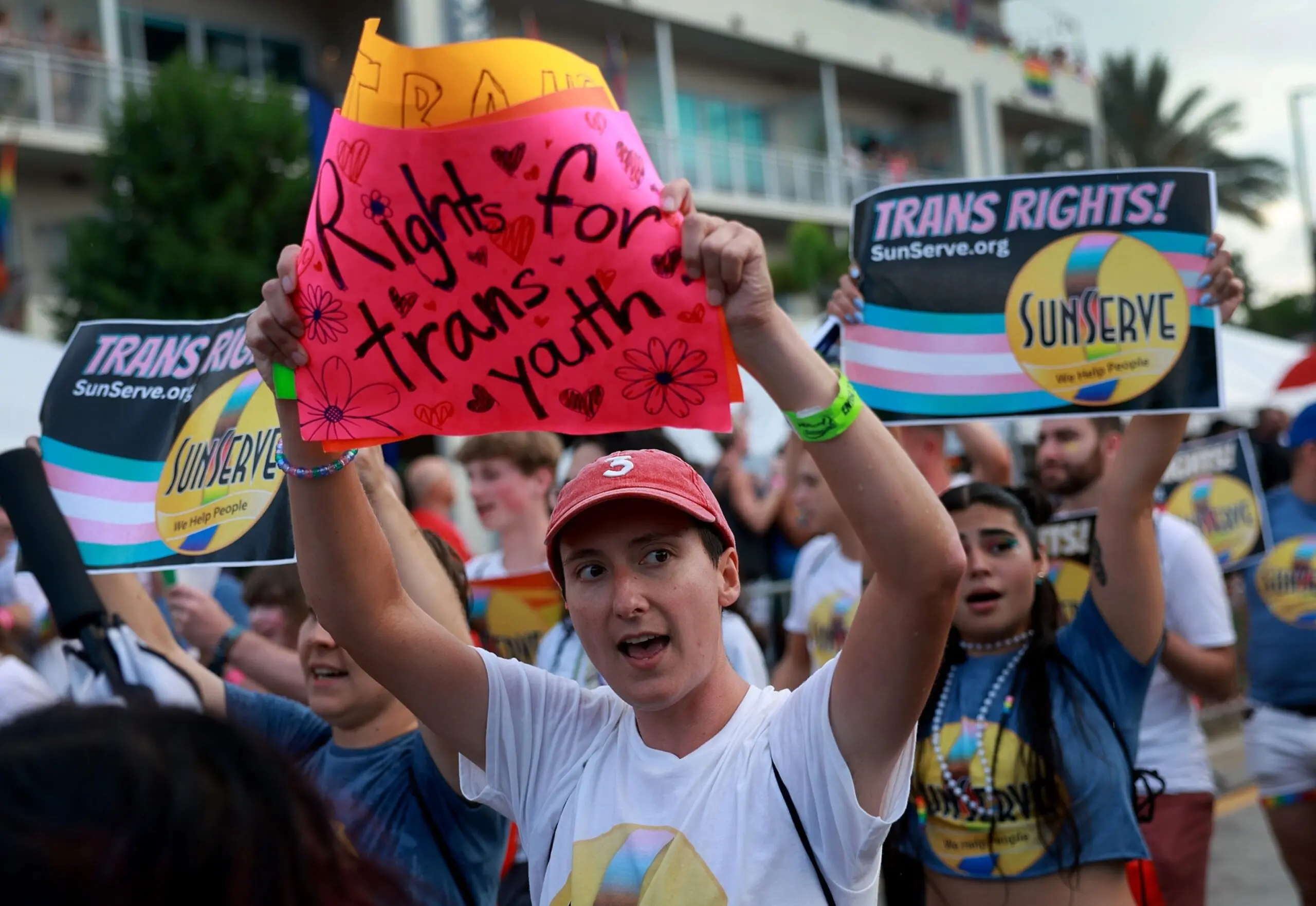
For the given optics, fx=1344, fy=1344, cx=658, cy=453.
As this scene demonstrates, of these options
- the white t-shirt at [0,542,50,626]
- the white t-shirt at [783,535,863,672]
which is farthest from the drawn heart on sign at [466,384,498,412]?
the white t-shirt at [0,542,50,626]

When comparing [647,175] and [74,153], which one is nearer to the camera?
[647,175]

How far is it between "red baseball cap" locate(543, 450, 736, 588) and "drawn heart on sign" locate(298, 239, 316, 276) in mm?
550

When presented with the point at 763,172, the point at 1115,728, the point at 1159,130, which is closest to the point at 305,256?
the point at 1115,728

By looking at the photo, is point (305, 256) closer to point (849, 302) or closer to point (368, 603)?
point (368, 603)

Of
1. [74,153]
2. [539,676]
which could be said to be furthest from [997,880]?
[74,153]

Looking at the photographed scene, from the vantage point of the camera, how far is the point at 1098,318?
3.42 m

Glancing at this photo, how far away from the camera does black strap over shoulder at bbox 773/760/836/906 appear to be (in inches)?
78.9

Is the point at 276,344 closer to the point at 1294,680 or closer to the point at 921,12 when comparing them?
the point at 1294,680

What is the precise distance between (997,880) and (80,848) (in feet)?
7.85

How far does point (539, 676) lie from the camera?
2.36 metres

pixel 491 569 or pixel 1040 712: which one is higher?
pixel 491 569

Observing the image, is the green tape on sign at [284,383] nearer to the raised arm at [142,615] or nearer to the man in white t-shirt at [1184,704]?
the raised arm at [142,615]

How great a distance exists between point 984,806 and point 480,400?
1.63 m

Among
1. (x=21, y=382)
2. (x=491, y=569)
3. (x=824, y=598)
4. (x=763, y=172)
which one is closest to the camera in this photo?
(x=824, y=598)
